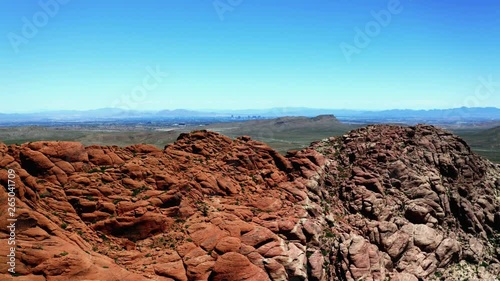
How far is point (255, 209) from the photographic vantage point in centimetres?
4194

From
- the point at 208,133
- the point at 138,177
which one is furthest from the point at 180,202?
the point at 208,133

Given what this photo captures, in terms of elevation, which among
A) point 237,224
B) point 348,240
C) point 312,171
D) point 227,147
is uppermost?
point 227,147

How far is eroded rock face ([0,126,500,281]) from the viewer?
31500mm

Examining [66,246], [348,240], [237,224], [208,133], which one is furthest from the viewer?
[208,133]

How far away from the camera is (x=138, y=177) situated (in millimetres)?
39594

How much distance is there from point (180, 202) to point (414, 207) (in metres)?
33.2

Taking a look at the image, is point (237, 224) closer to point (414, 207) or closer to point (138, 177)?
point (138, 177)

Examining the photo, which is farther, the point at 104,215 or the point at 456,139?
the point at 456,139

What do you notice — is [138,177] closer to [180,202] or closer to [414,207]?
[180,202]

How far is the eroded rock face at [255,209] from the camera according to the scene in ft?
103

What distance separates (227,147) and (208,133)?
13.5 feet

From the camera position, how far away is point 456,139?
201ft

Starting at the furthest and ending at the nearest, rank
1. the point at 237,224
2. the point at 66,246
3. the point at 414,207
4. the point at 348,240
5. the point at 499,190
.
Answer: the point at 499,190, the point at 414,207, the point at 348,240, the point at 237,224, the point at 66,246

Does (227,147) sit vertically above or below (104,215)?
above
